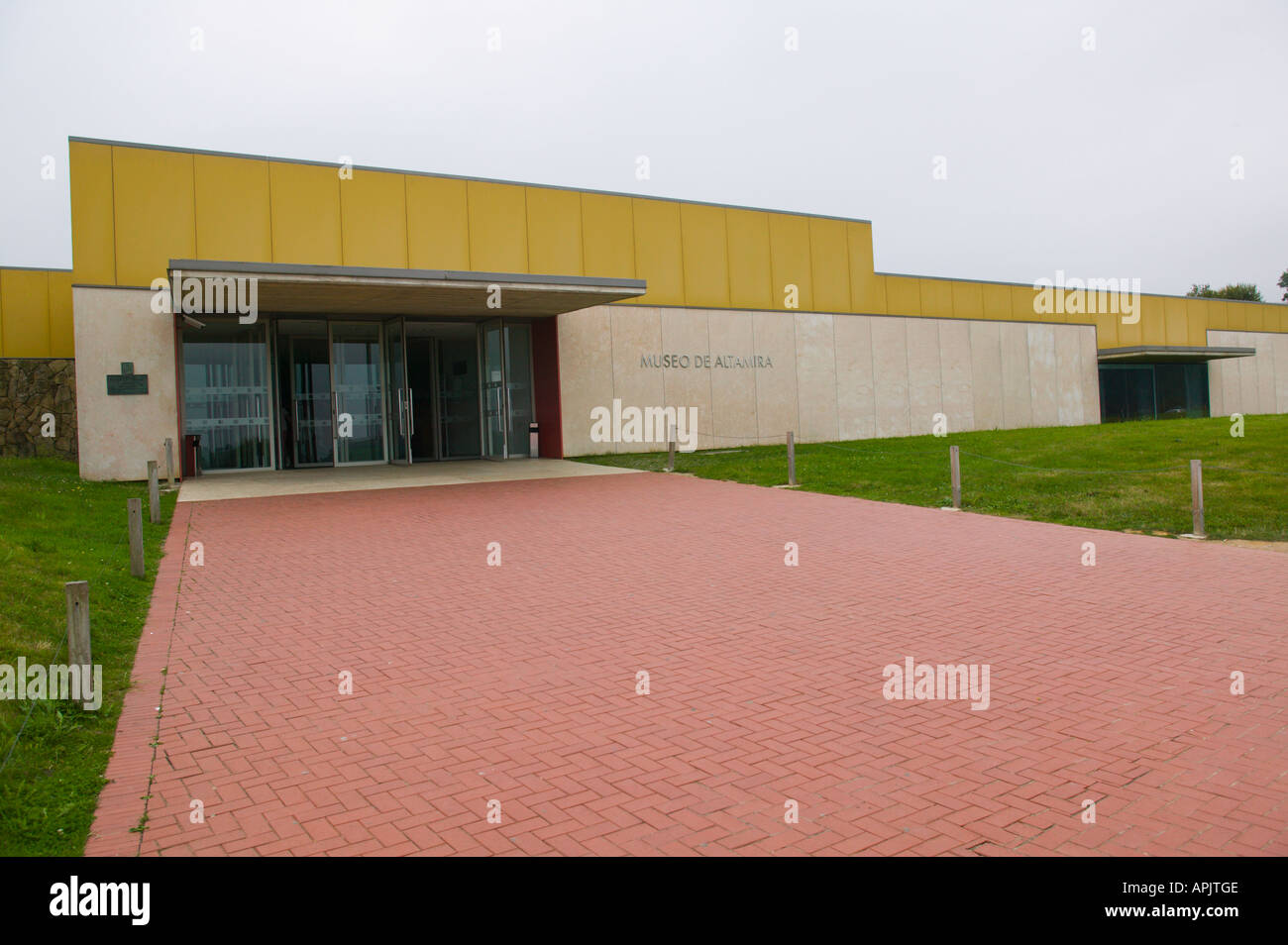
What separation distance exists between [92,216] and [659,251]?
1307cm

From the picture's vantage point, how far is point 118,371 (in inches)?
755

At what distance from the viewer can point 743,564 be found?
10.4 metres

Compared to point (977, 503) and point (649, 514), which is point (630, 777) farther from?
point (977, 503)

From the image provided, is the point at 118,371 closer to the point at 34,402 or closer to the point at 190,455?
the point at 190,455

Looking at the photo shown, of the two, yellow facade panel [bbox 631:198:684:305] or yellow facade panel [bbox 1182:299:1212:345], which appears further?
yellow facade panel [bbox 1182:299:1212:345]

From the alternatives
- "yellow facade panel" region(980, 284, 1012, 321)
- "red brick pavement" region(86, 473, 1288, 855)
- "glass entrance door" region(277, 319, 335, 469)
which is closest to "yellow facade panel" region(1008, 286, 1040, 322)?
"yellow facade panel" region(980, 284, 1012, 321)

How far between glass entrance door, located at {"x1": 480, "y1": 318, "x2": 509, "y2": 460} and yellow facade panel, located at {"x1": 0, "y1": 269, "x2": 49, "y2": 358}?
12.3 metres

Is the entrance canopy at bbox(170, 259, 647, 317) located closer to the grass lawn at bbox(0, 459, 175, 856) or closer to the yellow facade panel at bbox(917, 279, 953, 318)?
the grass lawn at bbox(0, 459, 175, 856)

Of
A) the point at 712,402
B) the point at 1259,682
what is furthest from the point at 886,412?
the point at 1259,682

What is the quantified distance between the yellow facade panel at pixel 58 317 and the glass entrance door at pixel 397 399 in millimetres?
9912

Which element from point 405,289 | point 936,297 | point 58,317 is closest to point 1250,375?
point 936,297

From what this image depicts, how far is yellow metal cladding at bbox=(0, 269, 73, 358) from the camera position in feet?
84.0

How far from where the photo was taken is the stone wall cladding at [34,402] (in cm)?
2558

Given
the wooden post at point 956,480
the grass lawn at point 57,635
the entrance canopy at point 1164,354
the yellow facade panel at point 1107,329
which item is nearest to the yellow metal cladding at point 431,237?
the entrance canopy at point 1164,354
